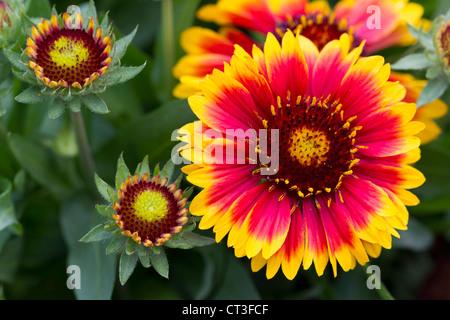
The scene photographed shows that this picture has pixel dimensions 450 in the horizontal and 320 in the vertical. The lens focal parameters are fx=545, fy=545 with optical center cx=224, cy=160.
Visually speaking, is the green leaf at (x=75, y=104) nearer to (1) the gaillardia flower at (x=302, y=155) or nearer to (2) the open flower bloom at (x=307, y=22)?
(1) the gaillardia flower at (x=302, y=155)

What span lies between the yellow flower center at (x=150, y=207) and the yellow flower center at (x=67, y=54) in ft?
0.80

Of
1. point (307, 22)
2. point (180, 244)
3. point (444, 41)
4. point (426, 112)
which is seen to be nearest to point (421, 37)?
point (444, 41)

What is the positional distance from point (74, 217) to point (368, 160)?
627mm

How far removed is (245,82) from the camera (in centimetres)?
93

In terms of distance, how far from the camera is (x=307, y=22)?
4.08 feet

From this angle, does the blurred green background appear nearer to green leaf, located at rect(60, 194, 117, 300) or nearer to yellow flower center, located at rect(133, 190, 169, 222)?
green leaf, located at rect(60, 194, 117, 300)

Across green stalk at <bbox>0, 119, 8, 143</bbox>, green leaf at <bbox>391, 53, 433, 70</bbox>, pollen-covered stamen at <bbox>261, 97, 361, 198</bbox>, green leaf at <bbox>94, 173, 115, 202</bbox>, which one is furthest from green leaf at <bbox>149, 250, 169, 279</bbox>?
green leaf at <bbox>391, 53, 433, 70</bbox>

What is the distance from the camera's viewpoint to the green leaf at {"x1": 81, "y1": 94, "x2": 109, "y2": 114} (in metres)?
0.89

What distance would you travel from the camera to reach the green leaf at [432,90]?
1.02 metres

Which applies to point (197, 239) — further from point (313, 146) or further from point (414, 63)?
point (414, 63)

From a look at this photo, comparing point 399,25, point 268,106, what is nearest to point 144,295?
point 268,106

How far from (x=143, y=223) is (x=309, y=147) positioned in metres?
0.34

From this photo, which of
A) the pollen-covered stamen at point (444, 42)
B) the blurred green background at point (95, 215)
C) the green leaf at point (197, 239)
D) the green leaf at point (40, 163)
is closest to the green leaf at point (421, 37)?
the pollen-covered stamen at point (444, 42)
